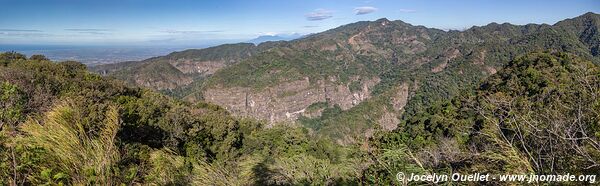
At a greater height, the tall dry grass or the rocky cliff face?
the tall dry grass

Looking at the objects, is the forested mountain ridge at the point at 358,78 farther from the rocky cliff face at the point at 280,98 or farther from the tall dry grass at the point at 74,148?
the tall dry grass at the point at 74,148

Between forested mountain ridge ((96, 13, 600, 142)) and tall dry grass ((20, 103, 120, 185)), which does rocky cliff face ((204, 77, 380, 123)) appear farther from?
tall dry grass ((20, 103, 120, 185))

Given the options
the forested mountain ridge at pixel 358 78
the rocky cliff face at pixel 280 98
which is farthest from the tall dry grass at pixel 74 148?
the rocky cliff face at pixel 280 98

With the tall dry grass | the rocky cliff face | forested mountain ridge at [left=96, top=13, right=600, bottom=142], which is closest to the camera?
the tall dry grass

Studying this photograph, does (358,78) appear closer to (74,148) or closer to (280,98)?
(280,98)

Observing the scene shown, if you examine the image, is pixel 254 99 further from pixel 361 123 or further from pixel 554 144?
pixel 554 144

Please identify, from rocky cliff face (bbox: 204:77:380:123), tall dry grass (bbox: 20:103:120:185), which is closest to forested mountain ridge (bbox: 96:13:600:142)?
rocky cliff face (bbox: 204:77:380:123)

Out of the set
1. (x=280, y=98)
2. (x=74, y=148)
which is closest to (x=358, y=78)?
(x=280, y=98)
